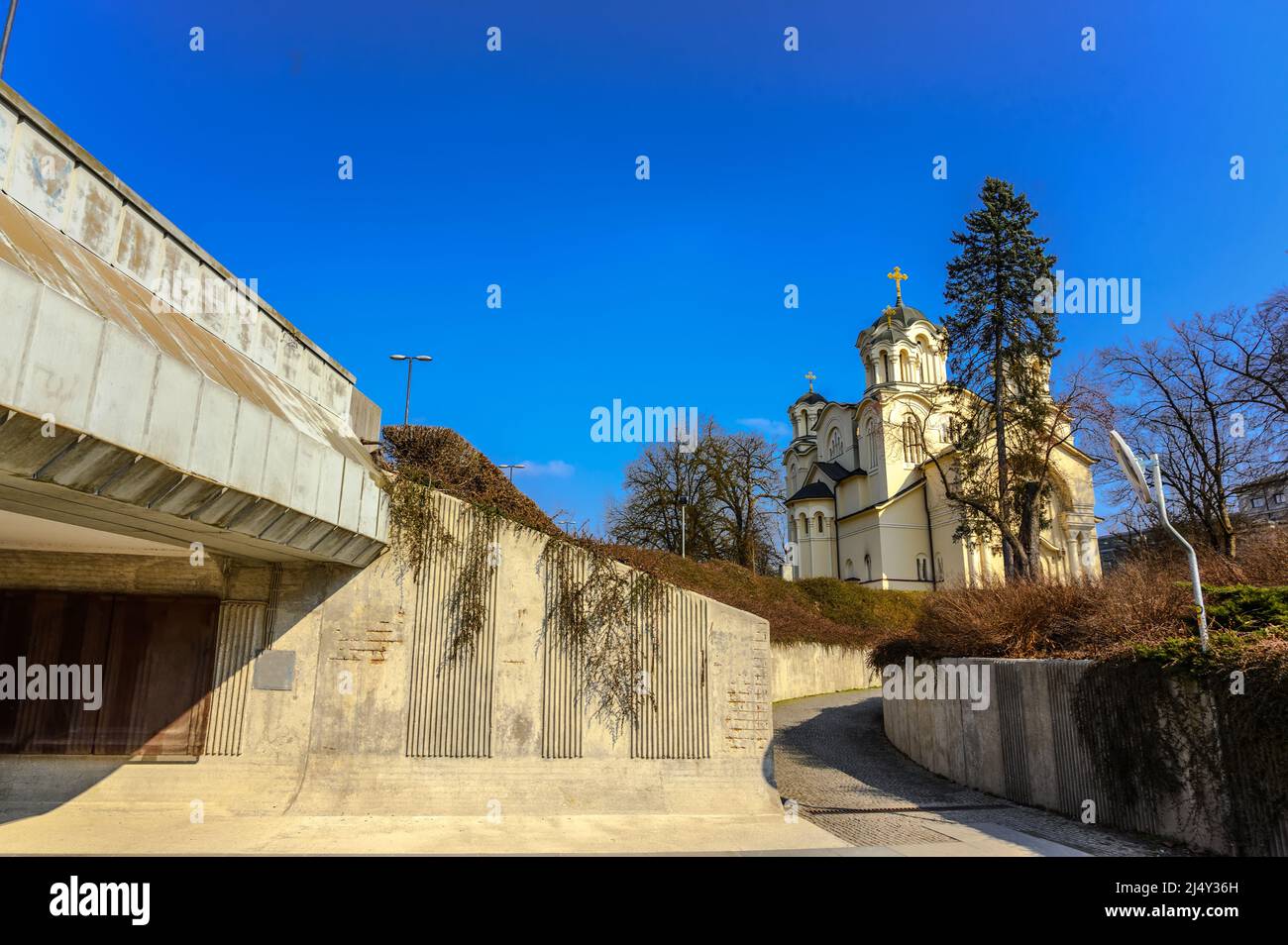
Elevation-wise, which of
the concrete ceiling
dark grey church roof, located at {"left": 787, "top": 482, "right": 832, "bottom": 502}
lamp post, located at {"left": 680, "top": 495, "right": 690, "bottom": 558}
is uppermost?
dark grey church roof, located at {"left": 787, "top": 482, "right": 832, "bottom": 502}

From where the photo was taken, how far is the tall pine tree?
79.3 feet


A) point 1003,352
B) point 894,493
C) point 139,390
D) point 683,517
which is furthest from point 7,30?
point 894,493

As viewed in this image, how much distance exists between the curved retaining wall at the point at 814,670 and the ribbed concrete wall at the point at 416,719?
13.9 metres

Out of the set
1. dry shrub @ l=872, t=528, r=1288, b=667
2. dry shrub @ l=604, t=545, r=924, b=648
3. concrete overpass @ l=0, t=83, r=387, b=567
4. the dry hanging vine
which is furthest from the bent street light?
dry shrub @ l=604, t=545, r=924, b=648

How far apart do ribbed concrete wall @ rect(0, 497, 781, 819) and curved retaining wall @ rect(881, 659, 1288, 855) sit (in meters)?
4.10

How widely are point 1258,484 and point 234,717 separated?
2559cm

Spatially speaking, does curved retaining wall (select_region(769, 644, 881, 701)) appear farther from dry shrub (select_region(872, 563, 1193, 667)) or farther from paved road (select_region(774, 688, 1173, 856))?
dry shrub (select_region(872, 563, 1193, 667))

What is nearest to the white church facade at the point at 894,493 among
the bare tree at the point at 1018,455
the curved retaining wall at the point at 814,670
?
the curved retaining wall at the point at 814,670

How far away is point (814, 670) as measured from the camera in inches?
1097

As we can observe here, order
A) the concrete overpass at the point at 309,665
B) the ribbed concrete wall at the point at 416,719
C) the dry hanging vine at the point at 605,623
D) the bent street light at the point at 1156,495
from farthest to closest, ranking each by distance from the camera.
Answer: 1. the dry hanging vine at the point at 605,623
2. the ribbed concrete wall at the point at 416,719
3. the concrete overpass at the point at 309,665
4. the bent street light at the point at 1156,495

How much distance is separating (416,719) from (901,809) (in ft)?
25.3

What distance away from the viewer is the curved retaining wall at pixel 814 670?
26203 millimetres

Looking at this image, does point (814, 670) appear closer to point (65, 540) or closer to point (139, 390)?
point (65, 540)

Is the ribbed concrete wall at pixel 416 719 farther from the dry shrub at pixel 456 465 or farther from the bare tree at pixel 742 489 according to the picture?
the bare tree at pixel 742 489
